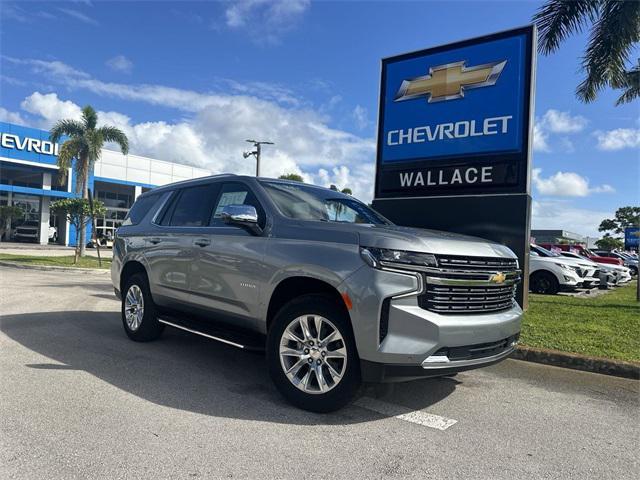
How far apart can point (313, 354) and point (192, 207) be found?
8.34 ft

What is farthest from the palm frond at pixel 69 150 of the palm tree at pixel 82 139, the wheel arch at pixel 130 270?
the wheel arch at pixel 130 270

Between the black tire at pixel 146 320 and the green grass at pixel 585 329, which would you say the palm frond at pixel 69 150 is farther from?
the green grass at pixel 585 329

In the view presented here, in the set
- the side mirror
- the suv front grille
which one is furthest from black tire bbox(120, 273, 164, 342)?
the suv front grille

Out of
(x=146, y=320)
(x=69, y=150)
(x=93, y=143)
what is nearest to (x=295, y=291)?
(x=146, y=320)

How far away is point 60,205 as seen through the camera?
2392cm

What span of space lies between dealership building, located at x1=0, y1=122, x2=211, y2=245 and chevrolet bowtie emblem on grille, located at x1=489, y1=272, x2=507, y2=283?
119 ft

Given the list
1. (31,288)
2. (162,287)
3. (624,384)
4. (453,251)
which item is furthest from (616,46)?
(31,288)

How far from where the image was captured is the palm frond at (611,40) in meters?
11.8

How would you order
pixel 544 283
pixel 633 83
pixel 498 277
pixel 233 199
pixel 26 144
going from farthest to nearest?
pixel 26 144 < pixel 633 83 < pixel 544 283 < pixel 233 199 < pixel 498 277

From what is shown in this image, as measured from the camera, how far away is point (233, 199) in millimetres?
5145

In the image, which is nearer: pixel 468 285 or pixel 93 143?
pixel 468 285

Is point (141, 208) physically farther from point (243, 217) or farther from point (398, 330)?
point (398, 330)

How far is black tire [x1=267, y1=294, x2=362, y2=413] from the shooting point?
12.2 ft

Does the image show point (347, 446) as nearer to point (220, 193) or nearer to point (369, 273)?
point (369, 273)
